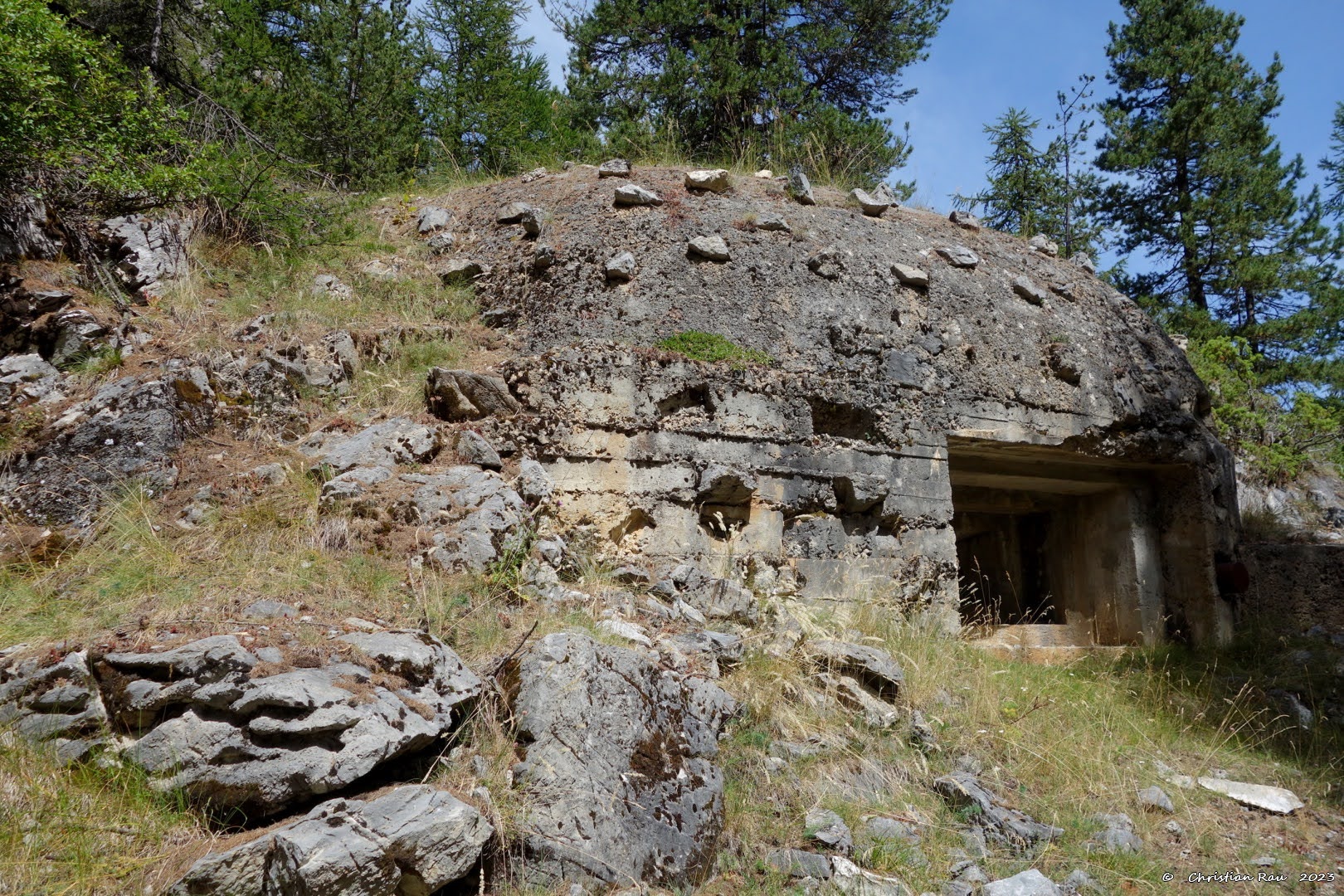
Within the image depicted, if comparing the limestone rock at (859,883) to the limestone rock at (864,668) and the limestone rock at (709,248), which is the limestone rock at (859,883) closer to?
the limestone rock at (864,668)

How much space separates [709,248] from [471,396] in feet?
7.15

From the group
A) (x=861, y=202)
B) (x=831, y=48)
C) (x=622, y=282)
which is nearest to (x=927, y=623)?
(x=622, y=282)

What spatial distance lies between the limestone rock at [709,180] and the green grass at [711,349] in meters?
1.81

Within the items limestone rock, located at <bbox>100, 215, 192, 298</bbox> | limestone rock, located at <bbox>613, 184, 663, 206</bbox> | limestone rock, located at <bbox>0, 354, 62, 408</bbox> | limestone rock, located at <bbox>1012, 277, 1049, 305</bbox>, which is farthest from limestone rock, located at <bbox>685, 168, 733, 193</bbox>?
limestone rock, located at <bbox>0, 354, 62, 408</bbox>

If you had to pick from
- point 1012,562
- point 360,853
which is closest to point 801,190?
point 1012,562

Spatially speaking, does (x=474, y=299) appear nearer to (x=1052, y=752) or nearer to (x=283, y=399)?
(x=283, y=399)

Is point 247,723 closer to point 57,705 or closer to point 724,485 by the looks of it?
point 57,705

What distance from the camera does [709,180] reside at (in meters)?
7.75

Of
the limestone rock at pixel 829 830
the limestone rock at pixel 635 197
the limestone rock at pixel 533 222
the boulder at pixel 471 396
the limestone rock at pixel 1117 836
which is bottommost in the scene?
the limestone rock at pixel 1117 836

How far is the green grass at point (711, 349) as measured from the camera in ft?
21.1

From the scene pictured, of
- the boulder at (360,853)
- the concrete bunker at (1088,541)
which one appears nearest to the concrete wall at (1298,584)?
the concrete bunker at (1088,541)

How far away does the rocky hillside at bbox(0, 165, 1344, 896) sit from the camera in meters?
3.18

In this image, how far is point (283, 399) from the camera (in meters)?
5.91

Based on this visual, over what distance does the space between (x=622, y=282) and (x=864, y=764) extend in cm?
392
